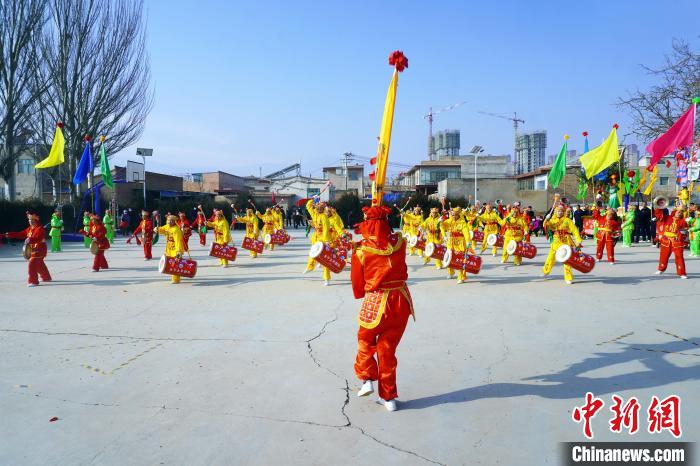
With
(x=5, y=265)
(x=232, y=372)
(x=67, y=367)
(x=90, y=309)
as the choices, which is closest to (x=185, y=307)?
(x=90, y=309)

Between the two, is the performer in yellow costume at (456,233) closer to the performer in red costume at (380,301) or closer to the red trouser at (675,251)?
the red trouser at (675,251)

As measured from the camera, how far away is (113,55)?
A: 2562 cm

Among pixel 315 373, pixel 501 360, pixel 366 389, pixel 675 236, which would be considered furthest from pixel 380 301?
pixel 675 236

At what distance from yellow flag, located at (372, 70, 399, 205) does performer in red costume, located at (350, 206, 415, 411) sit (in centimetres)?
15

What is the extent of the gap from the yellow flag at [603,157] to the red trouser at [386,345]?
Result: 12489mm

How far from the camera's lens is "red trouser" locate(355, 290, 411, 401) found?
3.66 metres

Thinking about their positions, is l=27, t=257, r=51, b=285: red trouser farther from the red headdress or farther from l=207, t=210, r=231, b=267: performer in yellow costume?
the red headdress

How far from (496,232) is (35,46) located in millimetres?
21558

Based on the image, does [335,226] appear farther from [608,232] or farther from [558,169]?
[558,169]

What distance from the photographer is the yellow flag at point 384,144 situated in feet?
12.8

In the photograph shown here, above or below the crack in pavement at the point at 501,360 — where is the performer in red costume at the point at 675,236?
above

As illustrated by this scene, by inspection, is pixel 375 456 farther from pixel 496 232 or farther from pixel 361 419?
pixel 496 232

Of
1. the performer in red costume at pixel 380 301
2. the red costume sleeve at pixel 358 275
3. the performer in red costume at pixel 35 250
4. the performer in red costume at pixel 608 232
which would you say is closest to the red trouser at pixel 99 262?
the performer in red costume at pixel 35 250

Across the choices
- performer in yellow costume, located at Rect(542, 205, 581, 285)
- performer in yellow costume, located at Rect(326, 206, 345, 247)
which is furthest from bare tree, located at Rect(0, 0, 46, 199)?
performer in yellow costume, located at Rect(542, 205, 581, 285)
